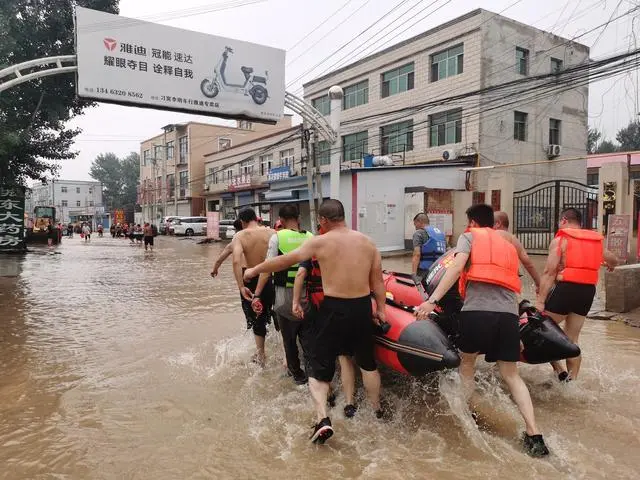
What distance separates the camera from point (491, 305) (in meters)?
3.54

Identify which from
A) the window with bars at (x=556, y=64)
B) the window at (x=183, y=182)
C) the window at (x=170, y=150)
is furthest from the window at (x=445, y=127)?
the window at (x=170, y=150)

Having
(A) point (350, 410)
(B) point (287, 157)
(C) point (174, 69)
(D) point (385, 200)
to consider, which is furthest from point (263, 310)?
(B) point (287, 157)

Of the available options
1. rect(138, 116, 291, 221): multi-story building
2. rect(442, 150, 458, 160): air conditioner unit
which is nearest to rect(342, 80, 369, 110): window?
rect(442, 150, 458, 160): air conditioner unit

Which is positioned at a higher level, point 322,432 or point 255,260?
point 255,260

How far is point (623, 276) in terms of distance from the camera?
7.77 m

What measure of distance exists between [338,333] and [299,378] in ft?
4.49

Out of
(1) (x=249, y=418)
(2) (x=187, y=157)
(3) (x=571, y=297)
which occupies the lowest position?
(1) (x=249, y=418)

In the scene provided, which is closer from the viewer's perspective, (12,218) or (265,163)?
(12,218)

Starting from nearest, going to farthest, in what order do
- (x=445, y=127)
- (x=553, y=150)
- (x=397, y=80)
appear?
1. (x=445, y=127)
2. (x=553, y=150)
3. (x=397, y=80)

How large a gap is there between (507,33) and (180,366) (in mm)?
22007

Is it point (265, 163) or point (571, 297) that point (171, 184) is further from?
point (571, 297)

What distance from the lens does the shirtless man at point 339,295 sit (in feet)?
12.1

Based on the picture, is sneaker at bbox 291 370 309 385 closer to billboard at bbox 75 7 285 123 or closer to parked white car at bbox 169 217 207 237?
billboard at bbox 75 7 285 123

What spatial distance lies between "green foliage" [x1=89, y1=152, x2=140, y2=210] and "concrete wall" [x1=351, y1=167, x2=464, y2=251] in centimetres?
7145
